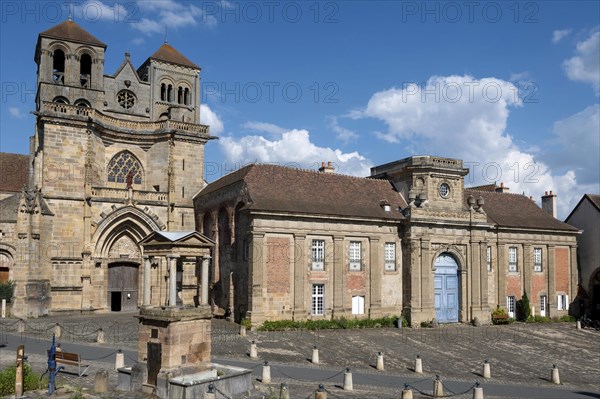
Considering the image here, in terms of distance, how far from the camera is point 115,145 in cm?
4025

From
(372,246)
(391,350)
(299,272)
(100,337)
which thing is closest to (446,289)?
(372,246)

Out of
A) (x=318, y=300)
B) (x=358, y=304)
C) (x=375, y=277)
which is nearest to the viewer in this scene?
(x=318, y=300)

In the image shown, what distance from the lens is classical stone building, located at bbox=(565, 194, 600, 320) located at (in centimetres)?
4341

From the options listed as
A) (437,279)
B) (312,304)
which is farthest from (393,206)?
(312,304)

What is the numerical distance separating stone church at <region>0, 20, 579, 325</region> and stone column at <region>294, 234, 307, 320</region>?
6cm

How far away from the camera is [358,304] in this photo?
112 feet

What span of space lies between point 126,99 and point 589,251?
3600cm

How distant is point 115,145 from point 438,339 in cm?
2448

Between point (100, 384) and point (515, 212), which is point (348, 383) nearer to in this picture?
point (100, 384)

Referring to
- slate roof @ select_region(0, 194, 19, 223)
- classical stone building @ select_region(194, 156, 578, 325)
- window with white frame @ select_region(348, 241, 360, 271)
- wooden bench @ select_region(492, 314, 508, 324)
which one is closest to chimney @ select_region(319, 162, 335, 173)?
classical stone building @ select_region(194, 156, 578, 325)

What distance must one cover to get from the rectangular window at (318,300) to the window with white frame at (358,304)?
6.58 ft

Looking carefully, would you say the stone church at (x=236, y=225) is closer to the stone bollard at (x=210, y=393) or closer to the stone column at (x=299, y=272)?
the stone column at (x=299, y=272)

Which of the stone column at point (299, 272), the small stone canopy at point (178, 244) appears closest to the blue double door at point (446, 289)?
the stone column at point (299, 272)

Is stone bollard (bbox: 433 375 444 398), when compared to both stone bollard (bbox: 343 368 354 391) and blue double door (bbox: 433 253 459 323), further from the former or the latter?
blue double door (bbox: 433 253 459 323)
